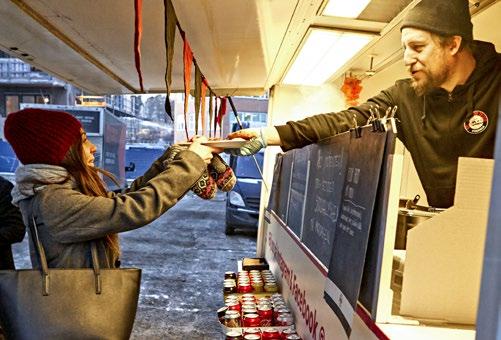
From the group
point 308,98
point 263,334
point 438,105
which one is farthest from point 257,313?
point 308,98

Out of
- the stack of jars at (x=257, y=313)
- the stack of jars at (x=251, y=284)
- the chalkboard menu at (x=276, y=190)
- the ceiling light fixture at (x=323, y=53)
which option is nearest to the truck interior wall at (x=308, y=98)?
the ceiling light fixture at (x=323, y=53)

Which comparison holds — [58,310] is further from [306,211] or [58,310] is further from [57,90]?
[57,90]

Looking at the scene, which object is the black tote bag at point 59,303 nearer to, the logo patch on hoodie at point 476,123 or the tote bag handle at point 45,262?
the tote bag handle at point 45,262

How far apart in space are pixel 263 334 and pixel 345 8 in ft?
6.36

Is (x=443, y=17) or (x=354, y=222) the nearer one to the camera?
(x=354, y=222)

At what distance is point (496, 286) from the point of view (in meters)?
0.56

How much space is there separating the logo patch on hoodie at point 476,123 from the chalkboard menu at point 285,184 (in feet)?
4.47

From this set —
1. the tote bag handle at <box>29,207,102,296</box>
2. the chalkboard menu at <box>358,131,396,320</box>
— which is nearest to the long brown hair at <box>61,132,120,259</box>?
the tote bag handle at <box>29,207,102,296</box>

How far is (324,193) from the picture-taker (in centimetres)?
188

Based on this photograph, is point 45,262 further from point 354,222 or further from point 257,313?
point 257,313

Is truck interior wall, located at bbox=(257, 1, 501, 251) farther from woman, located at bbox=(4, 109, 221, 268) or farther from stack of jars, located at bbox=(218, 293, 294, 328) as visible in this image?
woman, located at bbox=(4, 109, 221, 268)

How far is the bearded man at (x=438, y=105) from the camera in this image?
164cm

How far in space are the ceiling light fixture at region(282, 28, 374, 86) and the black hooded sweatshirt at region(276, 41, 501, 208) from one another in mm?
931

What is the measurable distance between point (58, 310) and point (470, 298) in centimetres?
138
